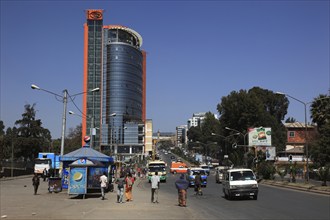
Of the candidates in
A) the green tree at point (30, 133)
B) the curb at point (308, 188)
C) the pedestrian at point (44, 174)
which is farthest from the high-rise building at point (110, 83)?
the curb at point (308, 188)

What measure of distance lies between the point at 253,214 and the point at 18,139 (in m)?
76.9

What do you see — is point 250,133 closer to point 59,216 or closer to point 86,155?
point 86,155

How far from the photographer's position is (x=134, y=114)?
175000 millimetres

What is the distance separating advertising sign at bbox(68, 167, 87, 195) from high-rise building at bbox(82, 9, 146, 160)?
129557 mm

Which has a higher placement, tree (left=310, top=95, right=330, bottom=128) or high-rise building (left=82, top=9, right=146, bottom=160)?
high-rise building (left=82, top=9, right=146, bottom=160)

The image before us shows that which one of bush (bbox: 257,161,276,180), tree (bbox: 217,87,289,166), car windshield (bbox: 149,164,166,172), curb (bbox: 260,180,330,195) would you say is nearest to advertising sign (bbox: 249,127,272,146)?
tree (bbox: 217,87,289,166)

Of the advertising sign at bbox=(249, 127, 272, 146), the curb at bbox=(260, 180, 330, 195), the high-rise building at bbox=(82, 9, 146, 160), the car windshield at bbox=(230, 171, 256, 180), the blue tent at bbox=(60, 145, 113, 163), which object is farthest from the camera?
the high-rise building at bbox=(82, 9, 146, 160)

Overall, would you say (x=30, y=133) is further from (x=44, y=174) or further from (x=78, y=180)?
(x=78, y=180)

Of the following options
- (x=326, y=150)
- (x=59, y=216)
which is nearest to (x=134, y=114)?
(x=326, y=150)

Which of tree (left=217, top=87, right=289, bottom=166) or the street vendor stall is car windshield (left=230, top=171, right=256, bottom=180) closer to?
the street vendor stall

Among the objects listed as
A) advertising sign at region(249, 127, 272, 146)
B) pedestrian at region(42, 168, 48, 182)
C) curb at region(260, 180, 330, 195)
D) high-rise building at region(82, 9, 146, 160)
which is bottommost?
curb at region(260, 180, 330, 195)

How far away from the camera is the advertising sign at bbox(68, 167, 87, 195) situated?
26.1 meters

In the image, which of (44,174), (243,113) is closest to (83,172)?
(44,174)

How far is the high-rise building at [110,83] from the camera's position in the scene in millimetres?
160375
